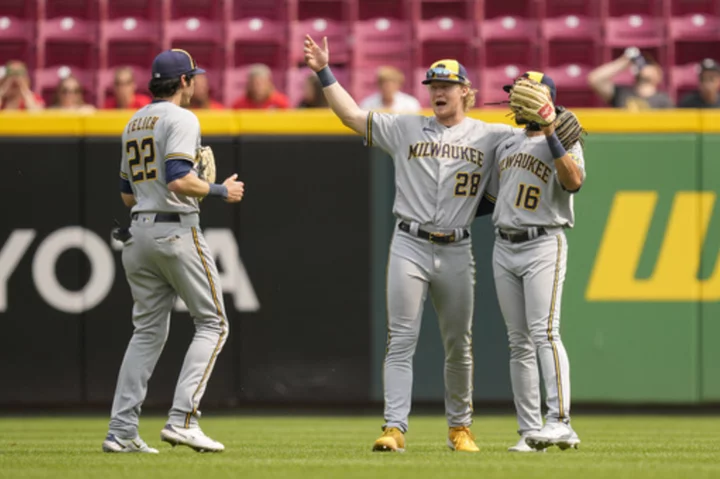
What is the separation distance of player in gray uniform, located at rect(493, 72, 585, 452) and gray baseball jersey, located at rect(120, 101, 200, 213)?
1.50 metres

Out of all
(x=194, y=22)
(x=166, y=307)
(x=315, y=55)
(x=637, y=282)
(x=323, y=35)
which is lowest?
(x=637, y=282)

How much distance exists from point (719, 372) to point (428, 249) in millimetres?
3681

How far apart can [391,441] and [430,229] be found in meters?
1.03

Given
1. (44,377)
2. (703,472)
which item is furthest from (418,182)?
(44,377)

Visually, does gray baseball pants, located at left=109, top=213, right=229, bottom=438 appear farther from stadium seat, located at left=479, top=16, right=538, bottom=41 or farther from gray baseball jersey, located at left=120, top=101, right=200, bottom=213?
stadium seat, located at left=479, top=16, right=538, bottom=41

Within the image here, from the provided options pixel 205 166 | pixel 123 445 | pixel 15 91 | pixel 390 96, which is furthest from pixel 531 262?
pixel 15 91

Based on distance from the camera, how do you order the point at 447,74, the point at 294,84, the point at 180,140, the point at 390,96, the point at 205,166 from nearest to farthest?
the point at 180,140
the point at 205,166
the point at 447,74
the point at 390,96
the point at 294,84

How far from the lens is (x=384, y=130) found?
6.55 meters

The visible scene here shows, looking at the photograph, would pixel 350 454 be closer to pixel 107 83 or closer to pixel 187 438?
pixel 187 438

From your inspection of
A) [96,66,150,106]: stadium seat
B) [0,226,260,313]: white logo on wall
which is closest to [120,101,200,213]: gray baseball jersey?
[0,226,260,313]: white logo on wall

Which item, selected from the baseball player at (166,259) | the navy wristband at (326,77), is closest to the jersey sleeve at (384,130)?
the navy wristband at (326,77)

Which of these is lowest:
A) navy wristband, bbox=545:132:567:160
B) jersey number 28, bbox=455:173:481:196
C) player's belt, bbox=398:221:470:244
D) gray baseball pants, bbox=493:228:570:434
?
gray baseball pants, bbox=493:228:570:434

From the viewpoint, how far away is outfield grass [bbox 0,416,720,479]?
5270mm

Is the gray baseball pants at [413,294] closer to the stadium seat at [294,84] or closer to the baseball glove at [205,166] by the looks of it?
the baseball glove at [205,166]
